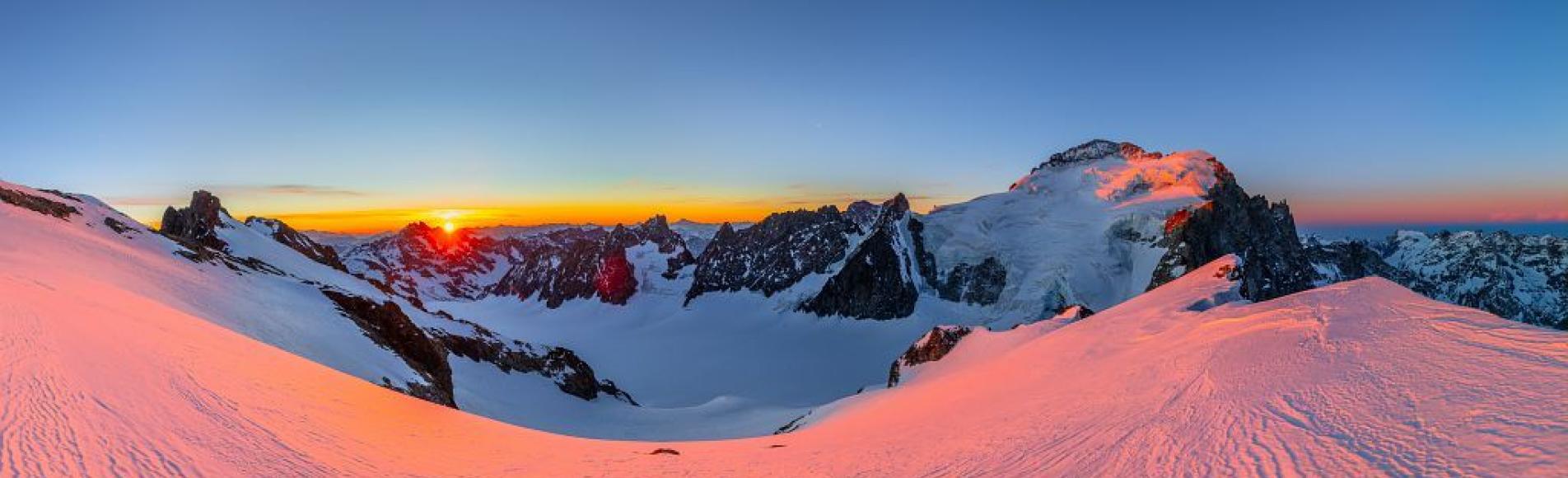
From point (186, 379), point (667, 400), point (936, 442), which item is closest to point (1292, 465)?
point (936, 442)

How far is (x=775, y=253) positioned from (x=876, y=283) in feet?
132

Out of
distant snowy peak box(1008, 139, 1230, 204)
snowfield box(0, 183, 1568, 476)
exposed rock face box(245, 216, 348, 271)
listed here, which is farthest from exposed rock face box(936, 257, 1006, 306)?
snowfield box(0, 183, 1568, 476)

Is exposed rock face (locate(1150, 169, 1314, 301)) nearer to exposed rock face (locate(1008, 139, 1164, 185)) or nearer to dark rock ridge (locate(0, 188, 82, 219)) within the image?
exposed rock face (locate(1008, 139, 1164, 185))

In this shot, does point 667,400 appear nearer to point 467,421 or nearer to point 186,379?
point 467,421

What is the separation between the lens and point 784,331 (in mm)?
141125

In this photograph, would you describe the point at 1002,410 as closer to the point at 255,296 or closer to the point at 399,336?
the point at 255,296

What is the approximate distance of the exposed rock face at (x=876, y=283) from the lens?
140125 mm

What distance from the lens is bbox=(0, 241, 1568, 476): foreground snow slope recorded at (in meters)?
8.87

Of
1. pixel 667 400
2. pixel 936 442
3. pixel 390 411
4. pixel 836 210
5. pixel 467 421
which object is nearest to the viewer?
pixel 936 442

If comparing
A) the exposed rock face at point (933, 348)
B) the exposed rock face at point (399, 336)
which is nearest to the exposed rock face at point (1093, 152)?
the exposed rock face at point (933, 348)

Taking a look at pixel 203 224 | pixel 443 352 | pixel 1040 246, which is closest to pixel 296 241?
pixel 203 224

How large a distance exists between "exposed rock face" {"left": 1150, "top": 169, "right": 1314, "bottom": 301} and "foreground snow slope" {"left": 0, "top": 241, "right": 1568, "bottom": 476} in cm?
9252

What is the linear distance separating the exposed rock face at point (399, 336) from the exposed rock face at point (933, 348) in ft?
111

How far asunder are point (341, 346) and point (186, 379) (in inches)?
911
